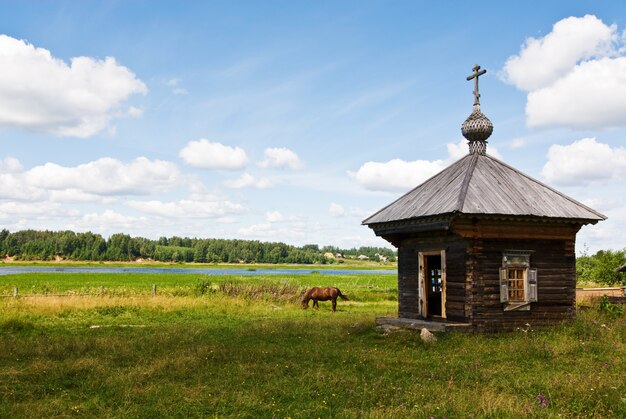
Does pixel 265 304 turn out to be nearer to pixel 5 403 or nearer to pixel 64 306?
pixel 64 306

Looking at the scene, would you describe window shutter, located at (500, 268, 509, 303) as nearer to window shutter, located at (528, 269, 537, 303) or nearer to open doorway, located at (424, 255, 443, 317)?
window shutter, located at (528, 269, 537, 303)

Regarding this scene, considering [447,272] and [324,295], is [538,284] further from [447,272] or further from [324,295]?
[324,295]

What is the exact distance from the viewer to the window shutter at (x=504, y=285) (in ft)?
55.5

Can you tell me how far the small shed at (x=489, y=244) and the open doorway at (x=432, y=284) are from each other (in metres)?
0.04

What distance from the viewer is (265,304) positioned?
98.7 ft

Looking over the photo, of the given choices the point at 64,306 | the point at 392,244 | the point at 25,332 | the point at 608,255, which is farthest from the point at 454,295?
the point at 608,255

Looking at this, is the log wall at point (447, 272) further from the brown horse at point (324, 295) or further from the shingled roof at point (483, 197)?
the brown horse at point (324, 295)

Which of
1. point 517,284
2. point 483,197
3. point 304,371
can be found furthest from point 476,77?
point 304,371

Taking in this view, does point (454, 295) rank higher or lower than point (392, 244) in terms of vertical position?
lower

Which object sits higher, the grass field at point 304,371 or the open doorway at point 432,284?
the open doorway at point 432,284

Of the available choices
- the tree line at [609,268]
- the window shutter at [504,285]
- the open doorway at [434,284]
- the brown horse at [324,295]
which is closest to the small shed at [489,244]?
the window shutter at [504,285]

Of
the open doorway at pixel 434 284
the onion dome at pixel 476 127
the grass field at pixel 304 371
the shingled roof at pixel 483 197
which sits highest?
the onion dome at pixel 476 127

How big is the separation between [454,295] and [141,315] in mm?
14407

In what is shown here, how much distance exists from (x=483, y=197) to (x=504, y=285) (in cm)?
277
